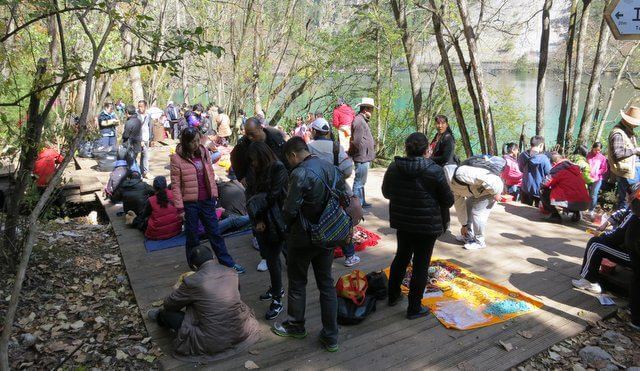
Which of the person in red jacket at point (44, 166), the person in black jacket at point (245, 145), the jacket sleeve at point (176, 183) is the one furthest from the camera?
the person in red jacket at point (44, 166)

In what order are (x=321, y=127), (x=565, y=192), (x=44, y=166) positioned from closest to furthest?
(x=321, y=127)
(x=565, y=192)
(x=44, y=166)

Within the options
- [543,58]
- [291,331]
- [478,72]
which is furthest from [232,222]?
[543,58]

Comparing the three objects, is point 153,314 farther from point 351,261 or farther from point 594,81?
point 594,81

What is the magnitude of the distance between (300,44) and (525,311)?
13.5m

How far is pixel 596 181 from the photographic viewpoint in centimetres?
752

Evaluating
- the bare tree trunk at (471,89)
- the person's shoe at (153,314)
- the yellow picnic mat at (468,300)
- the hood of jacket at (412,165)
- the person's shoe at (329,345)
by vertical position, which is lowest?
the person's shoe at (153,314)

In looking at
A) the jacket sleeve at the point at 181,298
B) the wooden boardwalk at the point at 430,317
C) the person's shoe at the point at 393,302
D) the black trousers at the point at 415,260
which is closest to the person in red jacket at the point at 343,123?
the wooden boardwalk at the point at 430,317

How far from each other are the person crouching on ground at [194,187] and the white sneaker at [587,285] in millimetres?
3637

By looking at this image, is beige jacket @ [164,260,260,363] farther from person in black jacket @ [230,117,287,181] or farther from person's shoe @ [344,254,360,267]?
person's shoe @ [344,254,360,267]

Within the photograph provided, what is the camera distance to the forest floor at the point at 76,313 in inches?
137

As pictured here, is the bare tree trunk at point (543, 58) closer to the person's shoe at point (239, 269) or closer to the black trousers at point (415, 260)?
the black trousers at point (415, 260)

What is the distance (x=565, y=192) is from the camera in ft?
21.4

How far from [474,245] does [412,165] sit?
2447 mm

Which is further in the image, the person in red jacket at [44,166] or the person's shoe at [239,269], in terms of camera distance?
the person in red jacket at [44,166]
